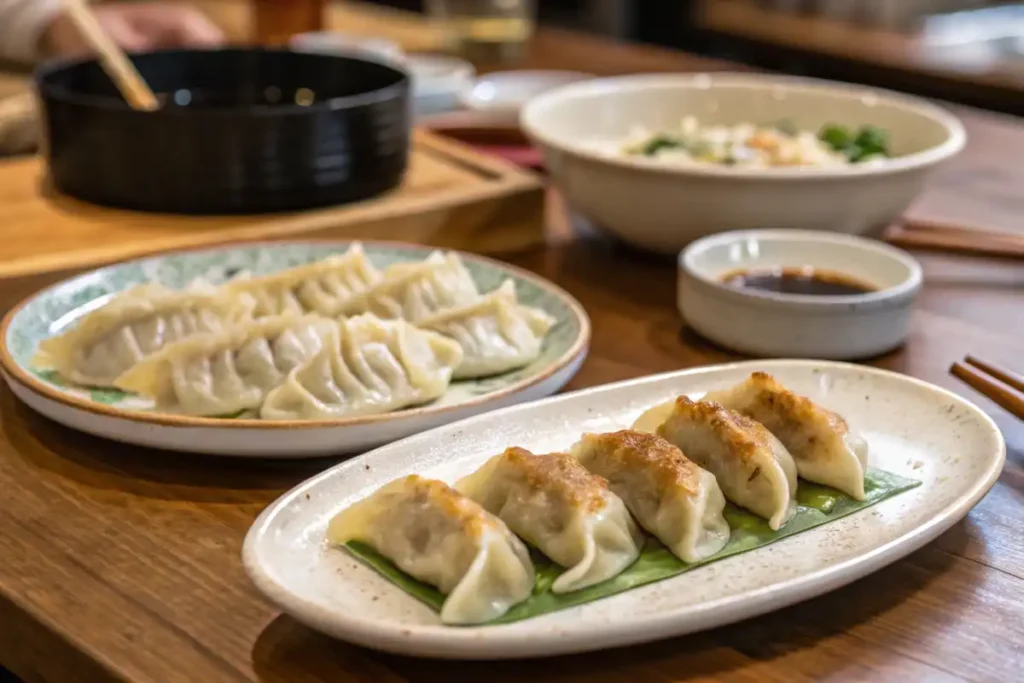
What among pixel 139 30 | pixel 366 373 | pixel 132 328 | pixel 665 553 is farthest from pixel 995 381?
pixel 139 30

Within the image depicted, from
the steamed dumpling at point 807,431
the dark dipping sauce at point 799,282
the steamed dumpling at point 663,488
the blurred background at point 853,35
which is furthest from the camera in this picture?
the blurred background at point 853,35

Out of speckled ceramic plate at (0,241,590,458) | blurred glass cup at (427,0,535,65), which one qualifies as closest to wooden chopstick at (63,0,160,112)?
speckled ceramic plate at (0,241,590,458)

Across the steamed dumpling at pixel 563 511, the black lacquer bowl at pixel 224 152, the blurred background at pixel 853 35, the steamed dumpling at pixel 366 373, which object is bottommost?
the blurred background at pixel 853 35

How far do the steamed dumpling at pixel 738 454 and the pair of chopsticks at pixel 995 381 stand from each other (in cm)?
35

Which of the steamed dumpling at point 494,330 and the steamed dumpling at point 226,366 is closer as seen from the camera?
the steamed dumpling at point 226,366

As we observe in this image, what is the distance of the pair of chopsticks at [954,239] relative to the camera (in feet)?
6.04

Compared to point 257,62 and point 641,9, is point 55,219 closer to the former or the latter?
point 257,62

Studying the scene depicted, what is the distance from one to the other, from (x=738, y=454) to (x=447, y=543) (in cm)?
27

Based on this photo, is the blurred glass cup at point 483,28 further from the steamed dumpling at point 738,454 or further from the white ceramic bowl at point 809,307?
the steamed dumpling at point 738,454

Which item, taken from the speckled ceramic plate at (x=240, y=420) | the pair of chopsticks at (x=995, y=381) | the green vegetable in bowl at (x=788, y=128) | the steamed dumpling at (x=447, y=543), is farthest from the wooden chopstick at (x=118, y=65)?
the pair of chopsticks at (x=995, y=381)

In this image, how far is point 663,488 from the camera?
1.01 metres

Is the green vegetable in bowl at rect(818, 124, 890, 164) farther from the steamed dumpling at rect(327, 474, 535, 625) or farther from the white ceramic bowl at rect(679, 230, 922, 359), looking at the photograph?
the steamed dumpling at rect(327, 474, 535, 625)

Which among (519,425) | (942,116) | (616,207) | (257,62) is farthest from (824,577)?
(257,62)

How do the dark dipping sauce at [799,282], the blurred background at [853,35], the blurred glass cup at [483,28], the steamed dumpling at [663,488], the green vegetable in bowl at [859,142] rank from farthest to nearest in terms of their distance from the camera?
the blurred background at [853,35] → the blurred glass cup at [483,28] → the green vegetable in bowl at [859,142] → the dark dipping sauce at [799,282] → the steamed dumpling at [663,488]
